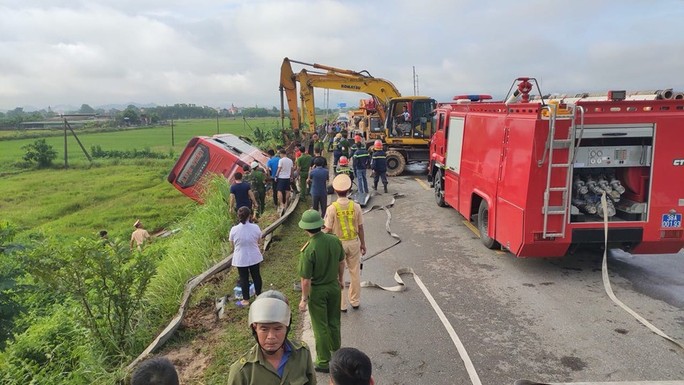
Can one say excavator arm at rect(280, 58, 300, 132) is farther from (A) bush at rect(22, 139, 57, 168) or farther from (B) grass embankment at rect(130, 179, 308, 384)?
(A) bush at rect(22, 139, 57, 168)

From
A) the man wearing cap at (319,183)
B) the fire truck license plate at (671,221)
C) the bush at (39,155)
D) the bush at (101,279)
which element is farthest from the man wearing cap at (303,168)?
the bush at (39,155)

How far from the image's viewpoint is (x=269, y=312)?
2.45 m

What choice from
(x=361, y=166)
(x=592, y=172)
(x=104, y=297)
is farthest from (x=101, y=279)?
(x=361, y=166)

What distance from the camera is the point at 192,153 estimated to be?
14805mm

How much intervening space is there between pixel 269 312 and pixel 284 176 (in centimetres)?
927

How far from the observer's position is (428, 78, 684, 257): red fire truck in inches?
244

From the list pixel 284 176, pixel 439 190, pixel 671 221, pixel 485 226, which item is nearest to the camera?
pixel 671 221

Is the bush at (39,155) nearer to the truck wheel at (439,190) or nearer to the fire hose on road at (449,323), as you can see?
the truck wheel at (439,190)

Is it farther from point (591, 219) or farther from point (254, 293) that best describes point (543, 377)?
point (254, 293)

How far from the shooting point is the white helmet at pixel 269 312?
2443 millimetres

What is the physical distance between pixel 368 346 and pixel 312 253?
4.69ft

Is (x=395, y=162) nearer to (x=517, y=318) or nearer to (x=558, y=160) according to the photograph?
(x=558, y=160)

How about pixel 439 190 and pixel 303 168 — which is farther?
pixel 303 168

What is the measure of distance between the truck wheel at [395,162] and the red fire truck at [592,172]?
33.1 ft
